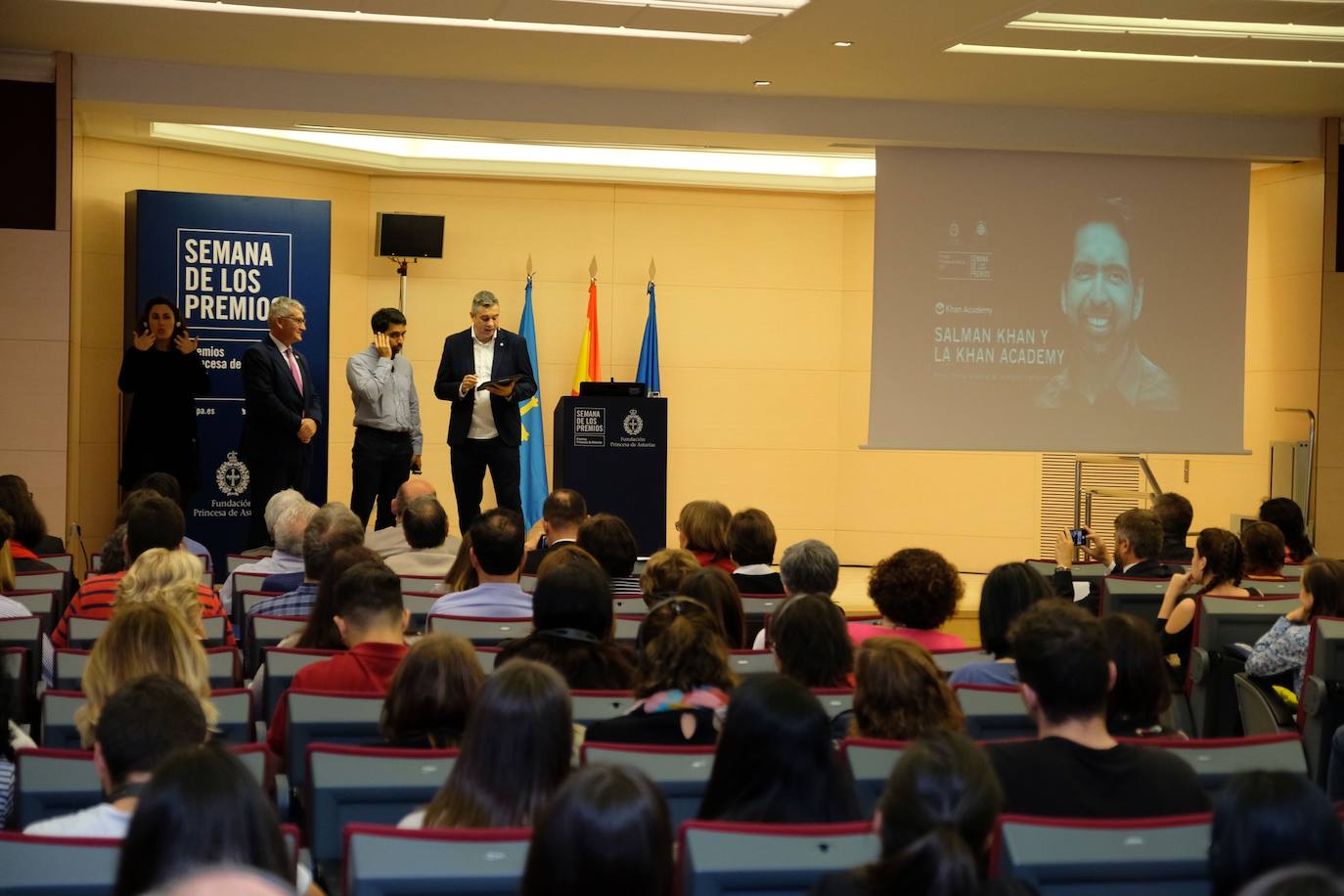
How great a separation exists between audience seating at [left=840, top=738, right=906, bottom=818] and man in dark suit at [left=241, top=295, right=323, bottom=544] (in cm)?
600

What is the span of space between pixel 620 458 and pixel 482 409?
3.24ft

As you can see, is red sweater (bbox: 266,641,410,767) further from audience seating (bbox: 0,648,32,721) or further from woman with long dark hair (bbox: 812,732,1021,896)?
woman with long dark hair (bbox: 812,732,1021,896)

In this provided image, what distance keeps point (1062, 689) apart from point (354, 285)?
29.9 feet

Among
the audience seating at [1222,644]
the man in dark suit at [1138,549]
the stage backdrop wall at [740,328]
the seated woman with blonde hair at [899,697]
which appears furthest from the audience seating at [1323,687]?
the stage backdrop wall at [740,328]

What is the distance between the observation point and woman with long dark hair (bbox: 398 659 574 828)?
8.04 feet

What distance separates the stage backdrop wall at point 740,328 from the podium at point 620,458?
7.48 feet

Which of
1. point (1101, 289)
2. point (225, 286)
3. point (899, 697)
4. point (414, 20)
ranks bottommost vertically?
point (899, 697)

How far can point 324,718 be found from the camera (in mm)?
3387

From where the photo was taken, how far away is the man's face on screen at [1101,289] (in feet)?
33.4

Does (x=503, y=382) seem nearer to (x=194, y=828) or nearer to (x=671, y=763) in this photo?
(x=671, y=763)

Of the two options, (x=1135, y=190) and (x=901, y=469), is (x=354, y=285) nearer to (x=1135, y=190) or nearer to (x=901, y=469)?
(x=901, y=469)

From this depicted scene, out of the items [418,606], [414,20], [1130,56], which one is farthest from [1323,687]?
[414,20]

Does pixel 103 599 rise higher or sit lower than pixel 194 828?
lower

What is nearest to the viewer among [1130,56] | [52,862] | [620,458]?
[52,862]
